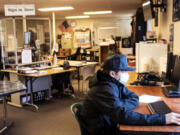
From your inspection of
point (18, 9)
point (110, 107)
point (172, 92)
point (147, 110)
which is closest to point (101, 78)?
point (110, 107)

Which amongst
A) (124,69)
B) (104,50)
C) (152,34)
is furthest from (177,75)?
(104,50)

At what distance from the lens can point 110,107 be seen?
1.66m

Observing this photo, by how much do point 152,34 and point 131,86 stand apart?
6.86 feet

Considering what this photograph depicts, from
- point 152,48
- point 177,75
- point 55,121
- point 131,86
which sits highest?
point 152,48

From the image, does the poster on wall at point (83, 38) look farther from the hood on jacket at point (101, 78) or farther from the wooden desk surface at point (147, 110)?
the hood on jacket at point (101, 78)

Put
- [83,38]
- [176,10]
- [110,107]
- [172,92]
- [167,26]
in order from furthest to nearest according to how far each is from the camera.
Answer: [83,38], [167,26], [176,10], [172,92], [110,107]

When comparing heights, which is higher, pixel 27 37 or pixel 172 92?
pixel 27 37

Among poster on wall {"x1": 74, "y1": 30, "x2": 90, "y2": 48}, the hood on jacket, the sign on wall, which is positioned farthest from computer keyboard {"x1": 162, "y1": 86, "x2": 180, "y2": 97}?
poster on wall {"x1": 74, "y1": 30, "x2": 90, "y2": 48}

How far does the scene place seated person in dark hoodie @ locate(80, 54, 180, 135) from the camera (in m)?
1.58

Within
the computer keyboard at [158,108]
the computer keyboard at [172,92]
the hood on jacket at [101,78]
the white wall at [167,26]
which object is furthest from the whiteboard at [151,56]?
the hood on jacket at [101,78]

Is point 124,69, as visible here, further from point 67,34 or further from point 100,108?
point 67,34

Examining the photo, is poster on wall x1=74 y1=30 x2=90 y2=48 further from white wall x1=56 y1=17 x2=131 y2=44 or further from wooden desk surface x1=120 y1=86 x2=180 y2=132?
wooden desk surface x1=120 y1=86 x2=180 y2=132

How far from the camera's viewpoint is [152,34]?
462cm

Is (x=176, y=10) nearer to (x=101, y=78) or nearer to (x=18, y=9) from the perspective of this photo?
(x=101, y=78)
